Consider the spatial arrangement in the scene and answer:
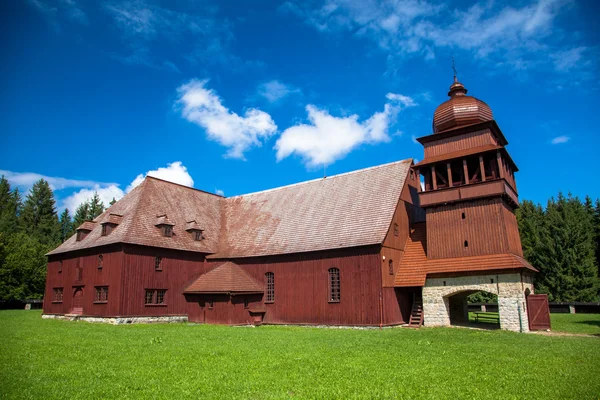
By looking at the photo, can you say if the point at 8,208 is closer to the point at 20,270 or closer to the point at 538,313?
the point at 20,270

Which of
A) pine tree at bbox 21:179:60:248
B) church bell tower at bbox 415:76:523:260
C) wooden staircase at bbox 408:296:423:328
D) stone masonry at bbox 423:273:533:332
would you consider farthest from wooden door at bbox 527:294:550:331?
pine tree at bbox 21:179:60:248

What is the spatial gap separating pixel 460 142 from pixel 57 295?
32.3 meters

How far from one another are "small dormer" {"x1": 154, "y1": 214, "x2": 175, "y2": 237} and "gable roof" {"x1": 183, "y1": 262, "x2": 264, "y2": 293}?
13.5 feet

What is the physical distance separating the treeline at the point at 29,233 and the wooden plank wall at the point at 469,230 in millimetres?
41272

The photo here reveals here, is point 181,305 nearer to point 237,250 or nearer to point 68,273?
point 237,250

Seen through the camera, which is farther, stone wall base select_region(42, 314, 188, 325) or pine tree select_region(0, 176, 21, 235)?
pine tree select_region(0, 176, 21, 235)

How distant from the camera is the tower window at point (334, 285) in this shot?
2778cm

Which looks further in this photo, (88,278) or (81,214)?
(81,214)

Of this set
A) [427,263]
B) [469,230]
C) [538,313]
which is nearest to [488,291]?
[538,313]

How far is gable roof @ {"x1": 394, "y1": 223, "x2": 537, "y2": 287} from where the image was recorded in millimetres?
23855

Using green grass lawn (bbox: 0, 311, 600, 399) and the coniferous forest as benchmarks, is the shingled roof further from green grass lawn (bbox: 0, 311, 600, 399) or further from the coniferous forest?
the coniferous forest

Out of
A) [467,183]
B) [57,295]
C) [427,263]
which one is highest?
[467,183]

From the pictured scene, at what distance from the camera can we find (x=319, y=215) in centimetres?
3166

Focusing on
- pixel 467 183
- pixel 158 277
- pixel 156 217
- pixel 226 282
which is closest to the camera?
pixel 467 183
